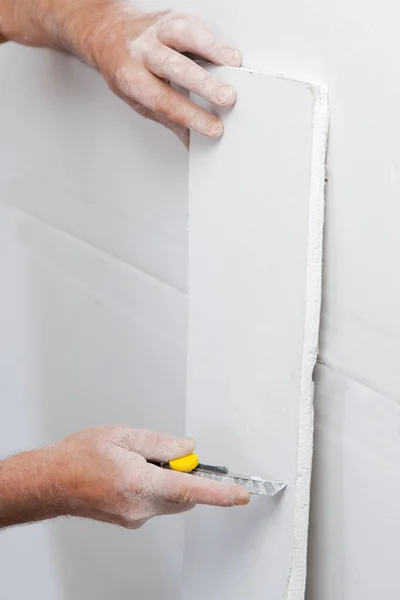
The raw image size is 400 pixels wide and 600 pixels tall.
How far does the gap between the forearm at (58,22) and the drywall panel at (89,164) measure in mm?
67

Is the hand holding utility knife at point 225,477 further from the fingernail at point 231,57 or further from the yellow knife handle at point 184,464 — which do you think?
the fingernail at point 231,57

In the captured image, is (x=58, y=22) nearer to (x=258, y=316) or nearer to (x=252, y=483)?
(x=258, y=316)

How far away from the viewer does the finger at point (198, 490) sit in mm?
912

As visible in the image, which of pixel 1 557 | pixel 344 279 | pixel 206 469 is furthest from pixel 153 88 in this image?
pixel 1 557

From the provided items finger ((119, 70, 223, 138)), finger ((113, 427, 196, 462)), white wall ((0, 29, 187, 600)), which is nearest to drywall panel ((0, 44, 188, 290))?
white wall ((0, 29, 187, 600))

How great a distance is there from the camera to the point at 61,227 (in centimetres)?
148

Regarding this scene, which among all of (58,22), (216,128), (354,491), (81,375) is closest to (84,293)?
(81,375)

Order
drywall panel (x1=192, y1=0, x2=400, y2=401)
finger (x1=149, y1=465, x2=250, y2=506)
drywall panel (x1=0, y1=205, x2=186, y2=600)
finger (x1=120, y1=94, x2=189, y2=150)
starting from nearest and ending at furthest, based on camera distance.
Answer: drywall panel (x1=192, y1=0, x2=400, y2=401) → finger (x1=149, y1=465, x2=250, y2=506) → finger (x1=120, y1=94, x2=189, y2=150) → drywall panel (x1=0, y1=205, x2=186, y2=600)

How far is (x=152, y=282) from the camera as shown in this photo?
1.25 metres

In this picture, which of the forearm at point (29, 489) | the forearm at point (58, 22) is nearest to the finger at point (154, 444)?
the forearm at point (29, 489)

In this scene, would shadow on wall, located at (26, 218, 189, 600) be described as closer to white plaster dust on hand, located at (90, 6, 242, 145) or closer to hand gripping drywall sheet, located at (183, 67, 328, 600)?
hand gripping drywall sheet, located at (183, 67, 328, 600)

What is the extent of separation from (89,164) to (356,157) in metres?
0.62

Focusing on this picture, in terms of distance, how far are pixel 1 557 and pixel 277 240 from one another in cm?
126

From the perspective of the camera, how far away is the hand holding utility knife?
0.94m
